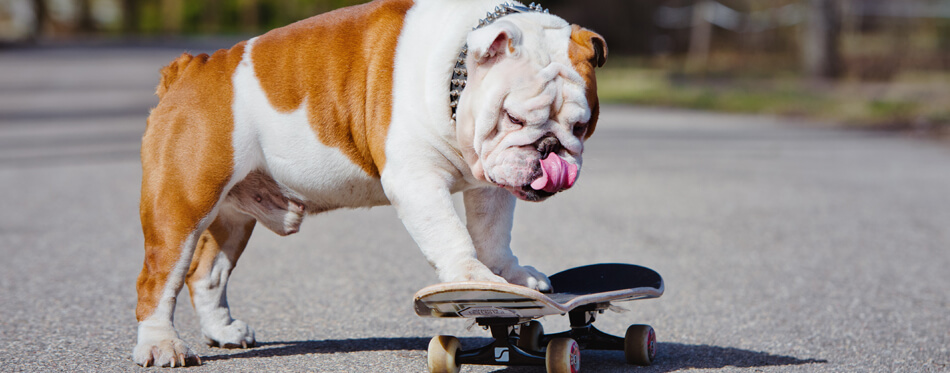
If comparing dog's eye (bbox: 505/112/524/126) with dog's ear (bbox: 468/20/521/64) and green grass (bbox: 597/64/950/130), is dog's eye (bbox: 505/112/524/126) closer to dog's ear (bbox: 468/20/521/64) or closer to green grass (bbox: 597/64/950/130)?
dog's ear (bbox: 468/20/521/64)

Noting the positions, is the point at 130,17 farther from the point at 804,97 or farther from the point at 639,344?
the point at 639,344

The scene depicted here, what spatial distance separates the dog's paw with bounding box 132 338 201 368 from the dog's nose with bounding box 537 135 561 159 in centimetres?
135

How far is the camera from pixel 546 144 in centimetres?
273

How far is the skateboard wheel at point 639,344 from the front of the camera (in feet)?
10.4

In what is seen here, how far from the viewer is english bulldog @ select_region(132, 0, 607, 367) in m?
2.75

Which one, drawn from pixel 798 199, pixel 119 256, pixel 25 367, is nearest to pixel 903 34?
pixel 798 199

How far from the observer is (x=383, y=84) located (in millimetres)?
3035

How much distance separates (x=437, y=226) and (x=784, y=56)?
70.3 ft

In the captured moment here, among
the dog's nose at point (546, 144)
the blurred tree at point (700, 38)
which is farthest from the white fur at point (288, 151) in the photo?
the blurred tree at point (700, 38)

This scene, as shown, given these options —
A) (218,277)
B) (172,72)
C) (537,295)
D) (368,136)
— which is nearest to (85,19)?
(172,72)

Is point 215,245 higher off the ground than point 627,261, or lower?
higher

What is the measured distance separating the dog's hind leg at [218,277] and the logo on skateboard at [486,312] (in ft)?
3.42

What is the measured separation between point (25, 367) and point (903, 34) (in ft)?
65.8

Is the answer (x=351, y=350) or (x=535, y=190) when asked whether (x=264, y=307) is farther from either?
(x=535, y=190)
